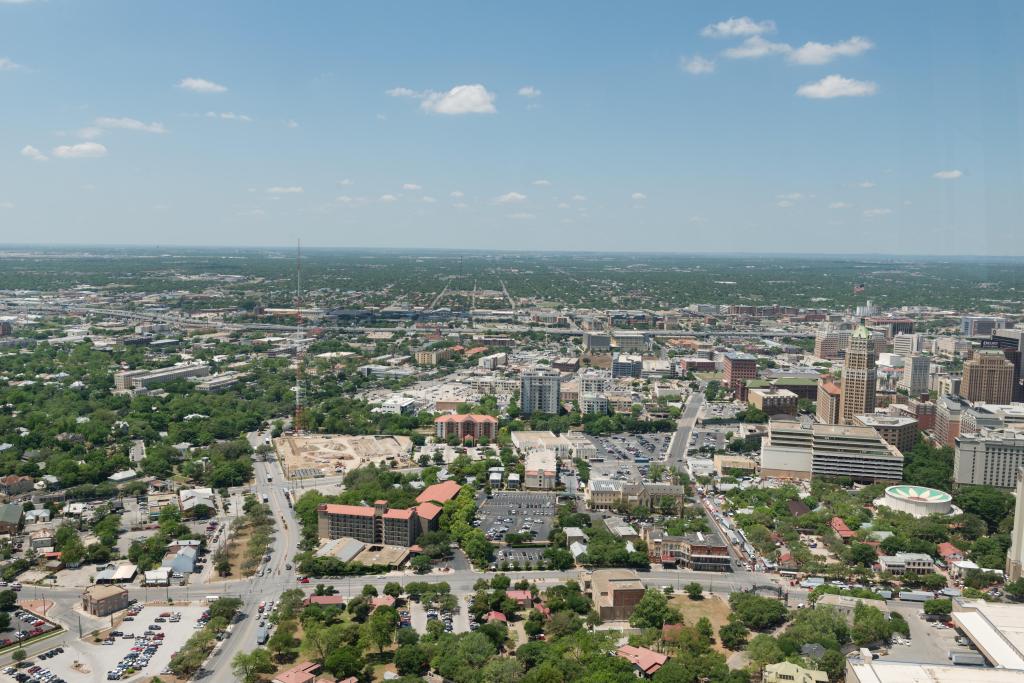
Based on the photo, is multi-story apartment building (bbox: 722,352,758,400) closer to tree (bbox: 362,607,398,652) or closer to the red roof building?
the red roof building

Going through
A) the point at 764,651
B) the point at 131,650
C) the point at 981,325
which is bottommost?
the point at 131,650

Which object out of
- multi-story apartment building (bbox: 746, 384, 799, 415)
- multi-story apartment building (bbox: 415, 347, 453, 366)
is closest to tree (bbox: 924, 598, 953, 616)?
multi-story apartment building (bbox: 746, 384, 799, 415)

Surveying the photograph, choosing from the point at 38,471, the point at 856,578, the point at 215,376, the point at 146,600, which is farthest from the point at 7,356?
the point at 856,578

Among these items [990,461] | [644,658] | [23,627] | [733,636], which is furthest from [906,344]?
[23,627]

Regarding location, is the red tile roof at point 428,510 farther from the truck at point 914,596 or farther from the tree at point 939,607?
the tree at point 939,607

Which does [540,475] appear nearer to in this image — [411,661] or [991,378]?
[411,661]

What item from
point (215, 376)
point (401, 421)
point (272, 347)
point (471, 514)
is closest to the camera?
point (471, 514)

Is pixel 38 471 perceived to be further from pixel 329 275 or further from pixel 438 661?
pixel 329 275

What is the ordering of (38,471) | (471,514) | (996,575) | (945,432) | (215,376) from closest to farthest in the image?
(996,575), (471,514), (38,471), (945,432), (215,376)
